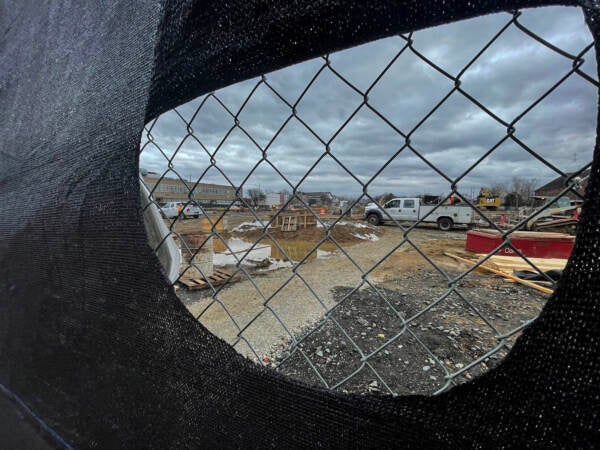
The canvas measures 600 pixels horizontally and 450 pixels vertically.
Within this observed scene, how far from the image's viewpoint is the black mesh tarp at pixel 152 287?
0.30 m

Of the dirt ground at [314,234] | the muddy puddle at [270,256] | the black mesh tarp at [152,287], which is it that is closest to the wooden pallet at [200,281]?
the muddy puddle at [270,256]

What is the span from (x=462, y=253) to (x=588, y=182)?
366 inches

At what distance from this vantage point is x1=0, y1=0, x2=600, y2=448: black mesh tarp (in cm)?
30

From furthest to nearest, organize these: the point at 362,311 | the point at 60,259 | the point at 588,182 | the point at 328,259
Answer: the point at 328,259
the point at 362,311
the point at 60,259
the point at 588,182

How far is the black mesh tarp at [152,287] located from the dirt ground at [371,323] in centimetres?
38

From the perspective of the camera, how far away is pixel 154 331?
0.57m

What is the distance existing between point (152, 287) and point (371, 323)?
132 inches

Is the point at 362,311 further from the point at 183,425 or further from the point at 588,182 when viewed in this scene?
the point at 588,182

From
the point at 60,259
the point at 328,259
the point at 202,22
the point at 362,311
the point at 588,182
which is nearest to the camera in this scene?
the point at 588,182

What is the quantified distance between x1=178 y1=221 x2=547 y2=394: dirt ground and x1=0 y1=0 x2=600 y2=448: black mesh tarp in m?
0.38

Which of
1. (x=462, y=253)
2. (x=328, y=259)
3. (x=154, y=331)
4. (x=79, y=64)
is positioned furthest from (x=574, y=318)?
(x=462, y=253)

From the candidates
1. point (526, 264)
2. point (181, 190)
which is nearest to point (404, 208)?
point (526, 264)

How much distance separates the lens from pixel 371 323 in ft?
11.3

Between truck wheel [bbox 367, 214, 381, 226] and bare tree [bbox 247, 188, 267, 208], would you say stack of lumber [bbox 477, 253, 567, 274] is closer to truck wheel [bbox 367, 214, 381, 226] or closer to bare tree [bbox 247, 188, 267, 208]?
bare tree [bbox 247, 188, 267, 208]
